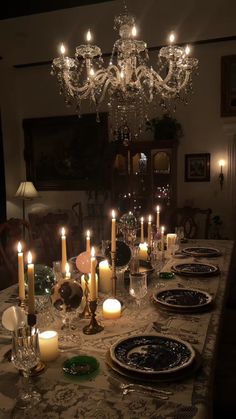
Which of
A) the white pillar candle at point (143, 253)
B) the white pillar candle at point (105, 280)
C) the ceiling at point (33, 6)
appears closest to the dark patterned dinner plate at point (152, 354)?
the white pillar candle at point (105, 280)

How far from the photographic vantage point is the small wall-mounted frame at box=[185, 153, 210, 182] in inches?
222

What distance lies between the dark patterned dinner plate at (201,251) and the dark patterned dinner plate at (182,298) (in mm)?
977

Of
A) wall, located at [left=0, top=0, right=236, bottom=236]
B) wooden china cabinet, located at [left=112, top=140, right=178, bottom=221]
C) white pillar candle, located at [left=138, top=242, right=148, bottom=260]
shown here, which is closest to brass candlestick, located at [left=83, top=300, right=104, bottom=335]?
white pillar candle, located at [left=138, top=242, right=148, bottom=260]

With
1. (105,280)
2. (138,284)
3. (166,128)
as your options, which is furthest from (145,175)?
(138,284)

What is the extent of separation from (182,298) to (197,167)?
396 centimetres

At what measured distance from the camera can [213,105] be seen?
5.55m

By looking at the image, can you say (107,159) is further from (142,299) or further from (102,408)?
(102,408)

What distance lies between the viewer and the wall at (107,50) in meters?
5.24

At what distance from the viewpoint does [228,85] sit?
5426mm

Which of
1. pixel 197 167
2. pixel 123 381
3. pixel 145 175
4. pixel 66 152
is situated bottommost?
pixel 123 381

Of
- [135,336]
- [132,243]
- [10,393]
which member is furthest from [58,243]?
[10,393]

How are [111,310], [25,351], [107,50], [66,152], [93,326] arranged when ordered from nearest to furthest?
[25,351]
[93,326]
[111,310]
[107,50]
[66,152]

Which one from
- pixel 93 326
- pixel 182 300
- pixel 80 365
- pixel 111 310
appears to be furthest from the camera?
pixel 182 300

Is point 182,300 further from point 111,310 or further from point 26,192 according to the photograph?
point 26,192
